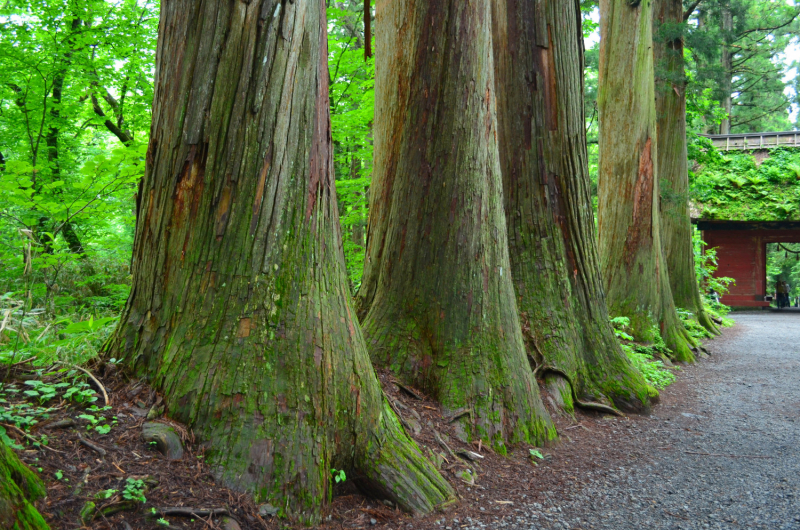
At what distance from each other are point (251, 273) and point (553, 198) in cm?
352

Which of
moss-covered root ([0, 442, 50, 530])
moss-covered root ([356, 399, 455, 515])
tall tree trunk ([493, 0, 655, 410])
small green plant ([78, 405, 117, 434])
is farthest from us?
tall tree trunk ([493, 0, 655, 410])

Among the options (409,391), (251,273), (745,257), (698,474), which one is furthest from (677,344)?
(745,257)

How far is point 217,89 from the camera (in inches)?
111

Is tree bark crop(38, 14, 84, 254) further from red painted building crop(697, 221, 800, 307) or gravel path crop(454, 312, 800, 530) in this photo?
red painted building crop(697, 221, 800, 307)

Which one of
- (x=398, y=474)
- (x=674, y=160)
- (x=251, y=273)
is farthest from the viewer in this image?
(x=674, y=160)

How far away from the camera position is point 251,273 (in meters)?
2.77

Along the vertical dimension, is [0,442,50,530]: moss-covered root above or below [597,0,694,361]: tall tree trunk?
below

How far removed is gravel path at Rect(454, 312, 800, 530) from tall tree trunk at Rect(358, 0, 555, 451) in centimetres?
70

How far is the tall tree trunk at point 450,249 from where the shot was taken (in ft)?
13.2

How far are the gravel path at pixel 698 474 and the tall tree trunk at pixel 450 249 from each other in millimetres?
702

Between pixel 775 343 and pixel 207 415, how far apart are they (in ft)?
38.6

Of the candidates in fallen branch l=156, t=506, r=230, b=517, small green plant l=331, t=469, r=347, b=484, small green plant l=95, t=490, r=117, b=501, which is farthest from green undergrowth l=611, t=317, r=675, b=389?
small green plant l=95, t=490, r=117, b=501

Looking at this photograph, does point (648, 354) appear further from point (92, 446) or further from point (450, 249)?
point (92, 446)

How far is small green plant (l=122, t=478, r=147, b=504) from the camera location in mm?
2215
